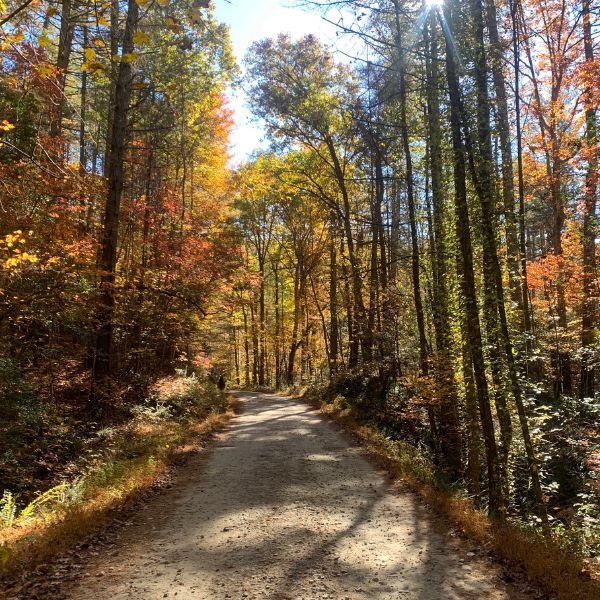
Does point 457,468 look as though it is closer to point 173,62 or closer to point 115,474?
point 115,474

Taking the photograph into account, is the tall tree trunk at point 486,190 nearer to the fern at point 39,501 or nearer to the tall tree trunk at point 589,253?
the tall tree trunk at point 589,253

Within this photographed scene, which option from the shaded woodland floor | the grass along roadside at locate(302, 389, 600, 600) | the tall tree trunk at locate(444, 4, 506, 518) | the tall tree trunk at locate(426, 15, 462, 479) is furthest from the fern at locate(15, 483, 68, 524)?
the tall tree trunk at locate(426, 15, 462, 479)

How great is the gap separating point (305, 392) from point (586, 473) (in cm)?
1594

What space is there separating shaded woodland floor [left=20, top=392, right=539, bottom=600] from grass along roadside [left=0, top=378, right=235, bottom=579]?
1.30 feet

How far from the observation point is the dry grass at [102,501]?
4465 mm

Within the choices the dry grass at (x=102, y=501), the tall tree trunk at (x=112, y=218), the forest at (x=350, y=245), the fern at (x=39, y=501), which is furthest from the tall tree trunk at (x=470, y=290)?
the tall tree trunk at (x=112, y=218)

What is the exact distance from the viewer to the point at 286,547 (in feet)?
16.9

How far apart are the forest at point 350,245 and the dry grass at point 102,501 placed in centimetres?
15

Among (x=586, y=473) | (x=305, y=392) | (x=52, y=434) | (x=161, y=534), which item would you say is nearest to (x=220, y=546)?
(x=161, y=534)

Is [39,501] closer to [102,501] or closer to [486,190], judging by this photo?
[102,501]

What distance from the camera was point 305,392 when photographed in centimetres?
2469

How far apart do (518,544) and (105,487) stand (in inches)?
218

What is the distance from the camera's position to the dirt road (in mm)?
4234

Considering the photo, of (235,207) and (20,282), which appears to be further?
(235,207)
